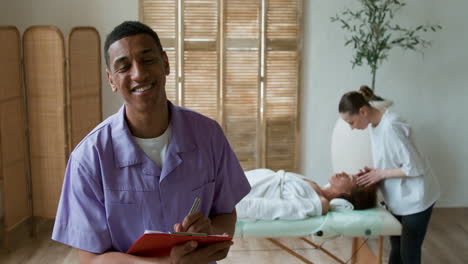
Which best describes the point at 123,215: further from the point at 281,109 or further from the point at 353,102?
the point at 281,109

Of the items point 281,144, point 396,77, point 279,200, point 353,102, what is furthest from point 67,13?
point 396,77

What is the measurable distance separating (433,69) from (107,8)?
9.33 ft

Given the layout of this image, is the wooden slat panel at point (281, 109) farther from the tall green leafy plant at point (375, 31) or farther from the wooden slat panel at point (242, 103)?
the tall green leafy plant at point (375, 31)

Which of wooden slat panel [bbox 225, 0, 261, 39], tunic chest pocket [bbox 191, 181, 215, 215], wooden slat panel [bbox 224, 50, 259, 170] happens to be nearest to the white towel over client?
wooden slat panel [bbox 224, 50, 259, 170]

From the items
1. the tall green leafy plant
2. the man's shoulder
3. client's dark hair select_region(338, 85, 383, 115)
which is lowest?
client's dark hair select_region(338, 85, 383, 115)

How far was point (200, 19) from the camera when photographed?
3.97 m

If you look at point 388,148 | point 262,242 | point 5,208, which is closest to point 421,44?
point 388,148

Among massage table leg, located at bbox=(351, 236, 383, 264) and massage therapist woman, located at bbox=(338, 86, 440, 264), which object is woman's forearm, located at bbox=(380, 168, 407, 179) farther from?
massage table leg, located at bbox=(351, 236, 383, 264)

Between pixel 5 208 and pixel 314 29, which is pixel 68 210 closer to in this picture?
pixel 5 208

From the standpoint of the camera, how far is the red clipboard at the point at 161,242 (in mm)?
1047

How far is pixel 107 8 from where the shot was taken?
3.97 m

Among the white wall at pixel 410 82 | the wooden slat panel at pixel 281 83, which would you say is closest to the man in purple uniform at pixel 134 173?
the wooden slat panel at pixel 281 83

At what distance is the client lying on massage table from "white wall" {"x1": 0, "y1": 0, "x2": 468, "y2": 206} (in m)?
1.12

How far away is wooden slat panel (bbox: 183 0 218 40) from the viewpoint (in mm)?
3948
